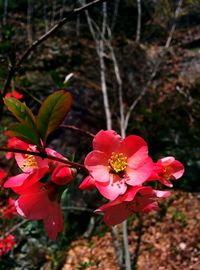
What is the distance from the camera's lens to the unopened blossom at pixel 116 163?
63cm

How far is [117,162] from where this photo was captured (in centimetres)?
71

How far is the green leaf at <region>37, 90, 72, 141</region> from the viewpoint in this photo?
573 millimetres

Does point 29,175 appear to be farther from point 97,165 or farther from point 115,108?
point 115,108

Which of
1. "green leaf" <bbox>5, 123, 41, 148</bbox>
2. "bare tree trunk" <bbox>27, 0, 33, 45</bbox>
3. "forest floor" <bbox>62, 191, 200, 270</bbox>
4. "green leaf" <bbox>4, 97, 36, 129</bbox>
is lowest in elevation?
"forest floor" <bbox>62, 191, 200, 270</bbox>

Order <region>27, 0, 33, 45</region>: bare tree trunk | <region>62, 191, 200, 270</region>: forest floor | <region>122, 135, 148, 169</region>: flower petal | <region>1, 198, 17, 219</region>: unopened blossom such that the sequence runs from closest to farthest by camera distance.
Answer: <region>122, 135, 148, 169</region>: flower petal < <region>1, 198, 17, 219</region>: unopened blossom < <region>62, 191, 200, 270</region>: forest floor < <region>27, 0, 33, 45</region>: bare tree trunk

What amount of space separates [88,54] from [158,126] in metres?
2.07

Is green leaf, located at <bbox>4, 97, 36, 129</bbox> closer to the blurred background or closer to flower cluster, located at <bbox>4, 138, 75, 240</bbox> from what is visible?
flower cluster, located at <bbox>4, 138, 75, 240</bbox>

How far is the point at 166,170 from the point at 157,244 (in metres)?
3.29

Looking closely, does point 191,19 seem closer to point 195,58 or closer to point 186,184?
point 195,58

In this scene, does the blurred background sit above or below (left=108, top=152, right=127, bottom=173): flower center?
below

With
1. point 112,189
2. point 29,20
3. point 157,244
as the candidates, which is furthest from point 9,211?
point 29,20

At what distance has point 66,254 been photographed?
3.67 metres

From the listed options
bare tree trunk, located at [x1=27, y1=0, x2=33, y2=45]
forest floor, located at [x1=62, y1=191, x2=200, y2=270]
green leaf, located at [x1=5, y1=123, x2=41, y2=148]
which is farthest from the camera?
bare tree trunk, located at [x1=27, y1=0, x2=33, y2=45]

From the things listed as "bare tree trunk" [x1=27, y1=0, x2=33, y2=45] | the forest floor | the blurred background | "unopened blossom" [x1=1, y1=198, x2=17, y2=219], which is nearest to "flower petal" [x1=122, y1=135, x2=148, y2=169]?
the blurred background
